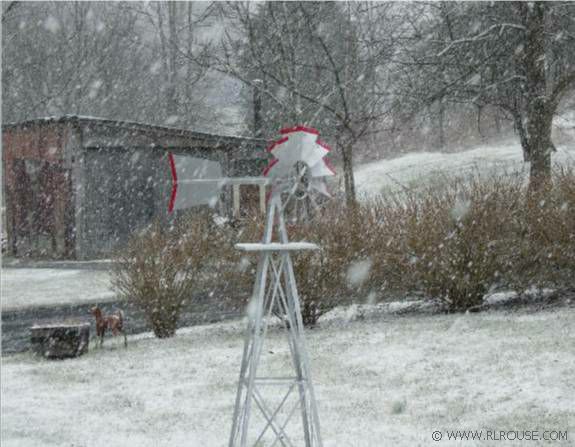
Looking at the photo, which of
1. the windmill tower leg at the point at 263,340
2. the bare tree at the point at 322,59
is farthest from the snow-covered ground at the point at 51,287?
the windmill tower leg at the point at 263,340

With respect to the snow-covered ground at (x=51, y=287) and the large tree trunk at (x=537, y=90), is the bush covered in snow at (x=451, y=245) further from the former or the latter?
the snow-covered ground at (x=51, y=287)

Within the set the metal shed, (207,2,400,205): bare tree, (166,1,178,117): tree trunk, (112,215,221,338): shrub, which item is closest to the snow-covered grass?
(112,215,221,338): shrub

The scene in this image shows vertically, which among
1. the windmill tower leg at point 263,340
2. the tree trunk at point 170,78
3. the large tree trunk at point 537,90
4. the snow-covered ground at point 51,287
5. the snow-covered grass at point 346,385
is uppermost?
the tree trunk at point 170,78

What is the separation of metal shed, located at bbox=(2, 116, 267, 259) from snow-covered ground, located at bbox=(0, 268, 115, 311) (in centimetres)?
222

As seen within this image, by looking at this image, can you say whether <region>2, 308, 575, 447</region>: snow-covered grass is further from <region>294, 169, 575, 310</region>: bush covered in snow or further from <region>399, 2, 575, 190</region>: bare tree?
<region>399, 2, 575, 190</region>: bare tree

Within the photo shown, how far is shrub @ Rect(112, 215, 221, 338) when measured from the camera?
10.7 metres

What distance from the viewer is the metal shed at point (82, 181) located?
73.3ft

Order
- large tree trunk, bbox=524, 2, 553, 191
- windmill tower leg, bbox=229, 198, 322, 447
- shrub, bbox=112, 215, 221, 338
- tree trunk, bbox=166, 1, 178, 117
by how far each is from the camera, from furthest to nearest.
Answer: tree trunk, bbox=166, 1, 178, 117
large tree trunk, bbox=524, 2, 553, 191
shrub, bbox=112, 215, 221, 338
windmill tower leg, bbox=229, 198, 322, 447

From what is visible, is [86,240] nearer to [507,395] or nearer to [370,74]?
[370,74]

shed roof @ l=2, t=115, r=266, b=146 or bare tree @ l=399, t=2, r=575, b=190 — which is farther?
shed roof @ l=2, t=115, r=266, b=146

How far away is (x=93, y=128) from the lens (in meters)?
22.4

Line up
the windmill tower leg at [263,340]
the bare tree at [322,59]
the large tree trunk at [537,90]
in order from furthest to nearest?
the bare tree at [322,59] → the large tree trunk at [537,90] → the windmill tower leg at [263,340]

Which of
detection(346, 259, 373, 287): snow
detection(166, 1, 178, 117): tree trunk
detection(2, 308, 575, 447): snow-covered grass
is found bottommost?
→ detection(2, 308, 575, 447): snow-covered grass

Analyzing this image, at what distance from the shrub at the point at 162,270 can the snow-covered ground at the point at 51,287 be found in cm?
426
